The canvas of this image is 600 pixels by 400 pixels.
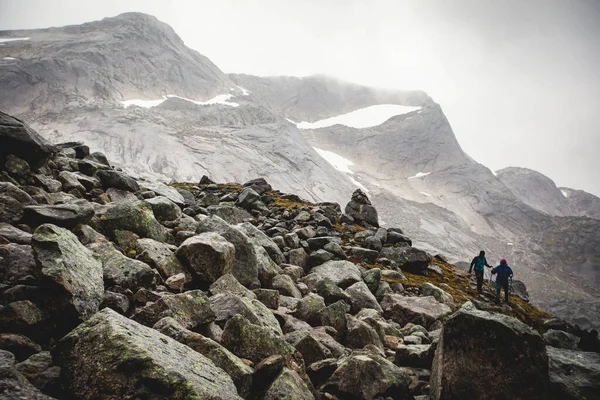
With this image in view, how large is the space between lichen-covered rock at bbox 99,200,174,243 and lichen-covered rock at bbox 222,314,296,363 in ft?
16.1

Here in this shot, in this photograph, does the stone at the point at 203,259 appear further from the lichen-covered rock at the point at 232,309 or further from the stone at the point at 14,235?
the stone at the point at 14,235

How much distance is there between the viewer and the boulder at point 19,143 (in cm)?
1029

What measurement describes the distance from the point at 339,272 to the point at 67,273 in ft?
34.4

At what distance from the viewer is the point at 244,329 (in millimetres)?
5766

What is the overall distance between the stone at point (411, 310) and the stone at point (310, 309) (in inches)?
167

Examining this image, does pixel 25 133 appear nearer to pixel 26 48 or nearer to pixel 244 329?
pixel 244 329

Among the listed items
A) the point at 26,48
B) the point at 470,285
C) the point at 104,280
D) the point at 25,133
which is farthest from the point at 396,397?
the point at 26,48

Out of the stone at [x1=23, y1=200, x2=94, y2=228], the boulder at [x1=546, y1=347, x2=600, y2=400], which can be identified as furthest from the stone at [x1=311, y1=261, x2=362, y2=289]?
the stone at [x1=23, y1=200, x2=94, y2=228]

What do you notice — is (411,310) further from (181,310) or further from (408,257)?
(408,257)

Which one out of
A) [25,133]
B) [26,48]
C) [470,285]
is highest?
[26,48]

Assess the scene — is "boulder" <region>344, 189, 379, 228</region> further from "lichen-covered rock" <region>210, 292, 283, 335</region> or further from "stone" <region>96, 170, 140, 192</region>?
"lichen-covered rock" <region>210, 292, 283, 335</region>

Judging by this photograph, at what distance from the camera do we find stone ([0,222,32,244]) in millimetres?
5803

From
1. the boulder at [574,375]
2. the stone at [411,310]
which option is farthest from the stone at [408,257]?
the boulder at [574,375]

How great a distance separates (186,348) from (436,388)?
461 cm
